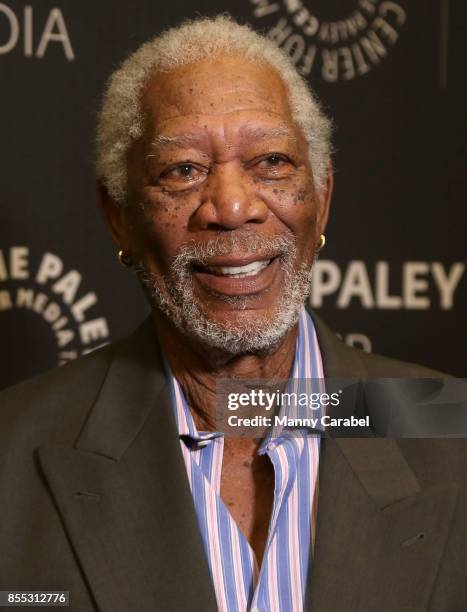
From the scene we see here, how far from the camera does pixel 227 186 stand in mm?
1212

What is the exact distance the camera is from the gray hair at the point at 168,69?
1.27 m

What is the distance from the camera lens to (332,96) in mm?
1751

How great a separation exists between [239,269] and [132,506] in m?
0.30

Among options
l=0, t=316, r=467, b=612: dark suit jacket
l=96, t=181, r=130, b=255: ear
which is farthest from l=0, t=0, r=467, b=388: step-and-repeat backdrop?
l=0, t=316, r=467, b=612: dark suit jacket

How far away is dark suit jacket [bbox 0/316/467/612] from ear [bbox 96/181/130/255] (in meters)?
0.20

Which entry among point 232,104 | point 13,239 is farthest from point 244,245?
point 13,239

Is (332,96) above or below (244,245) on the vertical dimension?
above

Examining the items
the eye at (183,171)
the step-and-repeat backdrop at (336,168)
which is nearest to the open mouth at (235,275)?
the eye at (183,171)

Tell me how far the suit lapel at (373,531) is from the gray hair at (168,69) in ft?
1.22

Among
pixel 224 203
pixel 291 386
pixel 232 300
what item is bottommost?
pixel 291 386

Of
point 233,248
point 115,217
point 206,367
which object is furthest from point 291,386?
point 115,217

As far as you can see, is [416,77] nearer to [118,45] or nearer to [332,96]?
[332,96]

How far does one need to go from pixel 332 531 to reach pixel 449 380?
11.1 inches

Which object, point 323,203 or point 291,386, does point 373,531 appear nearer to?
point 291,386
